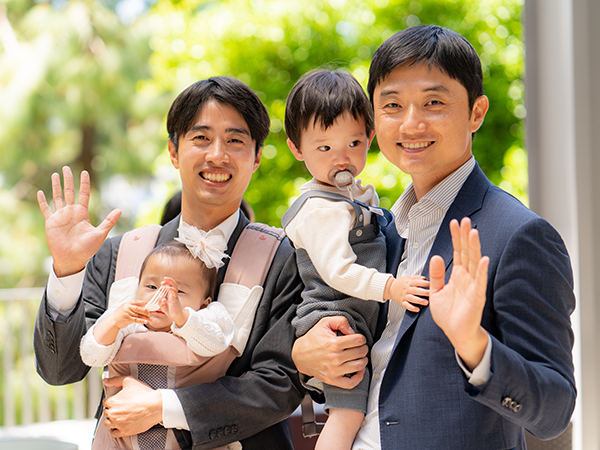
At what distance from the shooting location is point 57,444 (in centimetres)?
203

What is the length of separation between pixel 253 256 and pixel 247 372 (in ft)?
1.23

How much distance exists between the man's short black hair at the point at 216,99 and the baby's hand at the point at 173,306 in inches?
21.3

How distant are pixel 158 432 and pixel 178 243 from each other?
1.93 feet

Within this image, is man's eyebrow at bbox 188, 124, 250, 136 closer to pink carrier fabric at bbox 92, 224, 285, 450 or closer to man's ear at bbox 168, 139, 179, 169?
man's ear at bbox 168, 139, 179, 169

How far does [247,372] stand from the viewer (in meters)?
1.75

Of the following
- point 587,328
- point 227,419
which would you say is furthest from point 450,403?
point 587,328

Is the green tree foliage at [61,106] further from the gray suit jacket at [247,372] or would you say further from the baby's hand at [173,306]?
the baby's hand at [173,306]

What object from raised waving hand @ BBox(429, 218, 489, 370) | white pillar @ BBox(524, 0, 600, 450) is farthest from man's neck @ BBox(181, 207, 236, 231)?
white pillar @ BBox(524, 0, 600, 450)

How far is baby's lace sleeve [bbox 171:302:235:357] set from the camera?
1621mm

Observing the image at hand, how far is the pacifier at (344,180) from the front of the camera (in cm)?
170

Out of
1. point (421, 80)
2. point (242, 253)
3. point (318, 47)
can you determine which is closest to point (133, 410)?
point (242, 253)

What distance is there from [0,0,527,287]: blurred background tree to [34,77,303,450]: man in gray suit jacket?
3.86 meters

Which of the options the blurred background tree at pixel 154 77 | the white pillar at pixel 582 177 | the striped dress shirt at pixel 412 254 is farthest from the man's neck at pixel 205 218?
the blurred background tree at pixel 154 77

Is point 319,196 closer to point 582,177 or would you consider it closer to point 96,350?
point 96,350
